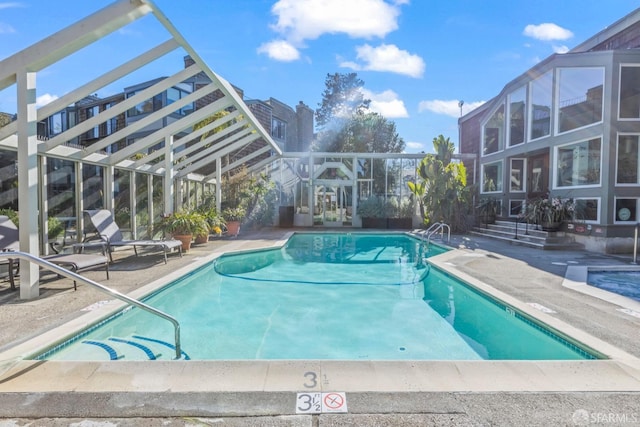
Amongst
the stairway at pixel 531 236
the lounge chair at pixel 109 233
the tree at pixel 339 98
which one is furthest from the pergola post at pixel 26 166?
the tree at pixel 339 98

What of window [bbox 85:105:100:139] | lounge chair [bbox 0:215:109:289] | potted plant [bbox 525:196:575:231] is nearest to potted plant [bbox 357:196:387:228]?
potted plant [bbox 525:196:575:231]

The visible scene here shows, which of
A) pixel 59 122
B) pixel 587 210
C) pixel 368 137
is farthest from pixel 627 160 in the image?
pixel 59 122

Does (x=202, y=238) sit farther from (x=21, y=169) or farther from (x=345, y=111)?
(x=345, y=111)

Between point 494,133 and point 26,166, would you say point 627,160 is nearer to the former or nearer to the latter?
point 494,133

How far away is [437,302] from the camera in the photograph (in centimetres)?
609

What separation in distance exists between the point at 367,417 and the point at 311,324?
2.87m

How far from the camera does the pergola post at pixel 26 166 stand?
455cm

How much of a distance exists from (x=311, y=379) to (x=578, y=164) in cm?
1150

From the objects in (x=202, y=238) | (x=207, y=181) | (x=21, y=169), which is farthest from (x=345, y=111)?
(x=21, y=169)

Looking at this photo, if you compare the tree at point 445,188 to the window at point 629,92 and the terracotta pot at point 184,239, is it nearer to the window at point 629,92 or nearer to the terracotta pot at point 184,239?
the window at point 629,92

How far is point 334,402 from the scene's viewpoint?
241cm

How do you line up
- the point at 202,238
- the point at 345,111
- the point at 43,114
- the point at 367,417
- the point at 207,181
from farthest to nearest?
the point at 345,111, the point at 207,181, the point at 202,238, the point at 43,114, the point at 367,417

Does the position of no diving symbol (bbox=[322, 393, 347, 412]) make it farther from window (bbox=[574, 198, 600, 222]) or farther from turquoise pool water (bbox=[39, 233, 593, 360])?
window (bbox=[574, 198, 600, 222])

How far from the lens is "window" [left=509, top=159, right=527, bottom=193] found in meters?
→ 13.9
